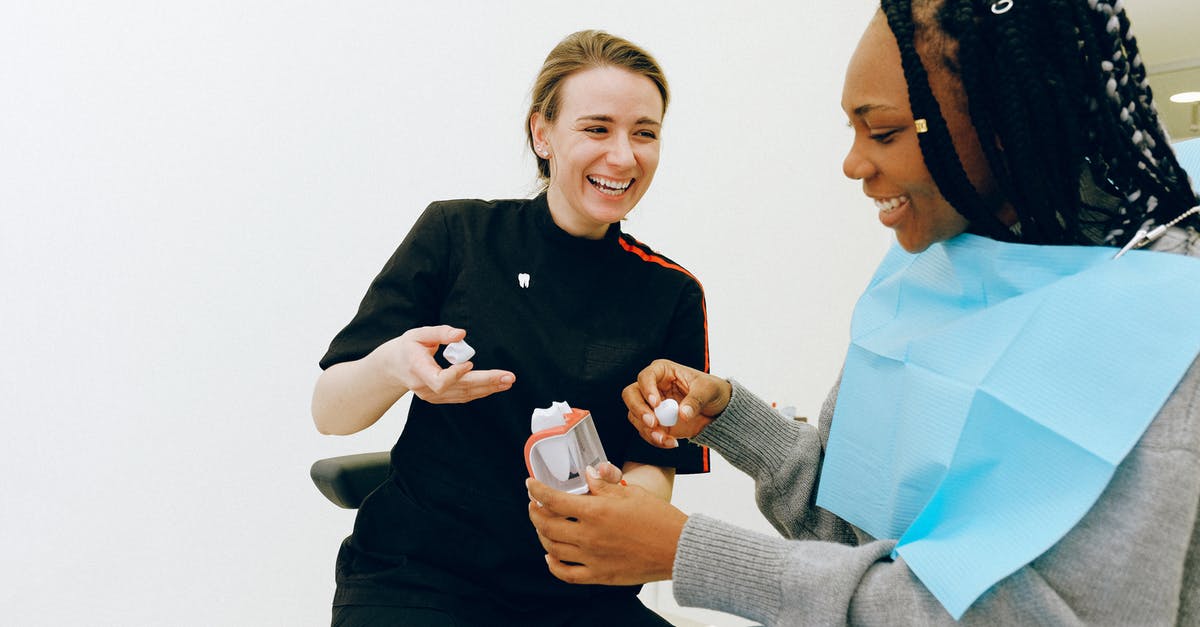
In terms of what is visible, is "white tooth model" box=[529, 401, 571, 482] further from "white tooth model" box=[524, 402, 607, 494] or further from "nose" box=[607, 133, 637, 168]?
"nose" box=[607, 133, 637, 168]

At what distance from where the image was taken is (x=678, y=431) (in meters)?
1.12

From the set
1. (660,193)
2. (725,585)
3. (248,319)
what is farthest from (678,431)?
(660,193)

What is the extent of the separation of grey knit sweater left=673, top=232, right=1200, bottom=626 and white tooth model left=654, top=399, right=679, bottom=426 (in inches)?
6.0

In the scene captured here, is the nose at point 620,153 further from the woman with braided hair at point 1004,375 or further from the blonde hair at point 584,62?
the woman with braided hair at point 1004,375

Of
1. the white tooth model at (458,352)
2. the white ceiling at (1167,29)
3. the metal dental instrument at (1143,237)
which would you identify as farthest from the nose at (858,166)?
the white ceiling at (1167,29)

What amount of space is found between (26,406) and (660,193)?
1.59 m

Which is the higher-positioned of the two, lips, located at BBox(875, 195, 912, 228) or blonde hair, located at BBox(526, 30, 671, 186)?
blonde hair, located at BBox(526, 30, 671, 186)

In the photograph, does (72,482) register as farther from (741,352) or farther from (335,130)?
(741,352)

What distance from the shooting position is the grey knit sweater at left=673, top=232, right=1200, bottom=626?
66cm

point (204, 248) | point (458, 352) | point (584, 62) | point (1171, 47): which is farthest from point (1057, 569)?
point (1171, 47)

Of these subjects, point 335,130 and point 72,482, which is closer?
point 72,482

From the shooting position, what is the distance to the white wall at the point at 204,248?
4.94ft

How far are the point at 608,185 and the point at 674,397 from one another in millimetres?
327

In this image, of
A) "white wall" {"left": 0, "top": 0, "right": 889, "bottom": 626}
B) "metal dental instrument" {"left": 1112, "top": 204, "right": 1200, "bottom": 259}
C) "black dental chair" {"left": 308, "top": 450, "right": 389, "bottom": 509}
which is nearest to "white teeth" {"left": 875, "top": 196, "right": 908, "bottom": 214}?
"metal dental instrument" {"left": 1112, "top": 204, "right": 1200, "bottom": 259}
